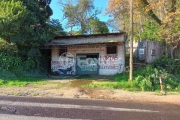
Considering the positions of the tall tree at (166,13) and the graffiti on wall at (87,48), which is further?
the graffiti on wall at (87,48)

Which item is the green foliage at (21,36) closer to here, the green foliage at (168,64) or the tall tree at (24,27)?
the tall tree at (24,27)

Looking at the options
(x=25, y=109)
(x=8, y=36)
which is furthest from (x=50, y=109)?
(x=8, y=36)

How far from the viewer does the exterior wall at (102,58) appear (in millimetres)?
21031

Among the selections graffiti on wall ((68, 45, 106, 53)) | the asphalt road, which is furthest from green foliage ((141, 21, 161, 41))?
the asphalt road

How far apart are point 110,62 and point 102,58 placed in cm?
94

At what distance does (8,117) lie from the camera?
6.95 metres

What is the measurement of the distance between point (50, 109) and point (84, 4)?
112 ft

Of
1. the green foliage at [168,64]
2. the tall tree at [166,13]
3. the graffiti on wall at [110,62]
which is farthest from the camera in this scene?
the graffiti on wall at [110,62]

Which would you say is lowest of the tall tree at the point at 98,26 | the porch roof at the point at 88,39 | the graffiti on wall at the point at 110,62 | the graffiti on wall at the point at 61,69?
the graffiti on wall at the point at 61,69

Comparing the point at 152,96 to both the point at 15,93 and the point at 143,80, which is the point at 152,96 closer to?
the point at 143,80

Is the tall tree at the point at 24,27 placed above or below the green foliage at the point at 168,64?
above

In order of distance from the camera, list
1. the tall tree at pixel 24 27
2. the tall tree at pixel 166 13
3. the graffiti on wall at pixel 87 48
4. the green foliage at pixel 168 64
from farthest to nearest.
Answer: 1. the graffiti on wall at pixel 87 48
2. the green foliage at pixel 168 64
3. the tall tree at pixel 24 27
4. the tall tree at pixel 166 13

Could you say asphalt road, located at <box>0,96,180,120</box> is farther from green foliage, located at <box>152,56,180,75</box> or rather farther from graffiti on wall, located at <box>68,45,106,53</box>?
graffiti on wall, located at <box>68,45,106,53</box>

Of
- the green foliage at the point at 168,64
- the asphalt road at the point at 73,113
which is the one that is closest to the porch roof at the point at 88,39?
the green foliage at the point at 168,64
